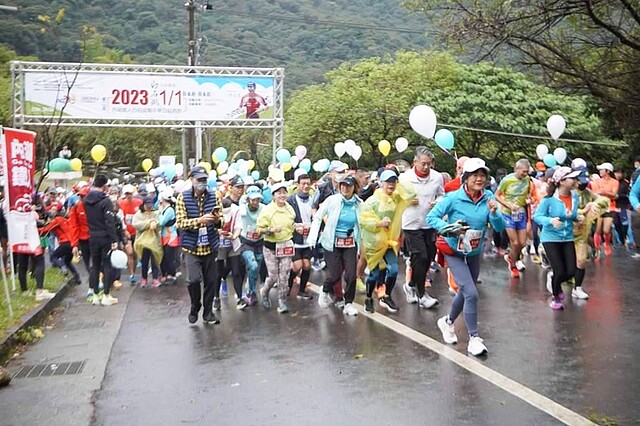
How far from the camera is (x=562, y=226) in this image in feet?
28.6

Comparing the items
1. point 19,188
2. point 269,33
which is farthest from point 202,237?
point 269,33

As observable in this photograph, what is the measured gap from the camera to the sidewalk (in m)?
5.77

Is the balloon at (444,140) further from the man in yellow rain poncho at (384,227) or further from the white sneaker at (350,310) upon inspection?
the white sneaker at (350,310)

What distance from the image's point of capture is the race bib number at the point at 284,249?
9.45 meters

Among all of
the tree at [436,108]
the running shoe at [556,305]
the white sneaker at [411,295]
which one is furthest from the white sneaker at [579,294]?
the tree at [436,108]

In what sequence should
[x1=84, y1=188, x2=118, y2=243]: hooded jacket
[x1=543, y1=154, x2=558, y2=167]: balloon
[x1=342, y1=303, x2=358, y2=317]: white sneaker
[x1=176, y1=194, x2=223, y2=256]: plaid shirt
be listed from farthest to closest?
1. [x1=543, y1=154, x2=558, y2=167]: balloon
2. [x1=84, y1=188, x2=118, y2=243]: hooded jacket
3. [x1=342, y1=303, x2=358, y2=317]: white sneaker
4. [x1=176, y1=194, x2=223, y2=256]: plaid shirt

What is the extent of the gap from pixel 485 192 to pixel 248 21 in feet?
214

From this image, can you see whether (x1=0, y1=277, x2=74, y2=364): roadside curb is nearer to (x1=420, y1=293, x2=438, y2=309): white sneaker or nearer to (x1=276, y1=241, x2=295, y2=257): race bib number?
(x1=276, y1=241, x2=295, y2=257): race bib number

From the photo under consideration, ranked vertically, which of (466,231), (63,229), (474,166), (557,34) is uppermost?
(557,34)

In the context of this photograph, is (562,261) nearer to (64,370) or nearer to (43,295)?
(64,370)

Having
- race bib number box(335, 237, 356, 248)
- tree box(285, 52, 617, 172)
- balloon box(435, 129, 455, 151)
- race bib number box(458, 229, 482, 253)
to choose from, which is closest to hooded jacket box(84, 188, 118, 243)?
race bib number box(335, 237, 356, 248)

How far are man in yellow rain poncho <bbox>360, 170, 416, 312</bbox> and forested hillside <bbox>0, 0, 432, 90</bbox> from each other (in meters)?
31.1

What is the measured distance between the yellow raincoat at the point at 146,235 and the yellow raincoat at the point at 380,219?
4680 mm

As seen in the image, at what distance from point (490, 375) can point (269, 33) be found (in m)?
65.1
